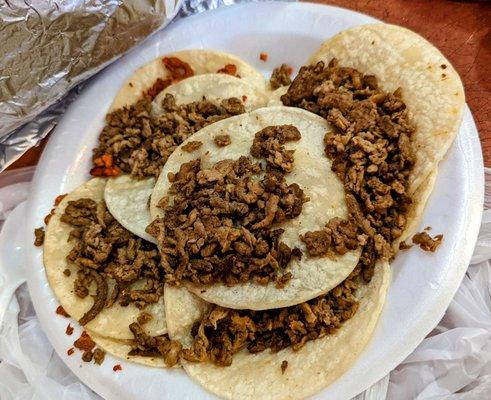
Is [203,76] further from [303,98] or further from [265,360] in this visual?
[265,360]

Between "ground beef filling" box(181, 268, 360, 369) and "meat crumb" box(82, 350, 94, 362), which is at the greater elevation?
"ground beef filling" box(181, 268, 360, 369)

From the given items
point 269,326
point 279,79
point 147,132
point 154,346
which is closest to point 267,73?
point 279,79

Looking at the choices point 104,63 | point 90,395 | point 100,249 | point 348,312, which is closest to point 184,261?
point 100,249

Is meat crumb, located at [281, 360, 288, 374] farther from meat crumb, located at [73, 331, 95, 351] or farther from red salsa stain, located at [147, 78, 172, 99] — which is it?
red salsa stain, located at [147, 78, 172, 99]

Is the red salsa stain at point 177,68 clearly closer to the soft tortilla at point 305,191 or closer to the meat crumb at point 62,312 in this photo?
the soft tortilla at point 305,191

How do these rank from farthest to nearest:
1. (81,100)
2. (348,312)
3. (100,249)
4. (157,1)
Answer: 1. (81,100)
2. (157,1)
3. (100,249)
4. (348,312)

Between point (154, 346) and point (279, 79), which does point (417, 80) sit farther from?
point (154, 346)

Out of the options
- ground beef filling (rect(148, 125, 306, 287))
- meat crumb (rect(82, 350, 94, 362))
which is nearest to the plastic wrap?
meat crumb (rect(82, 350, 94, 362))
